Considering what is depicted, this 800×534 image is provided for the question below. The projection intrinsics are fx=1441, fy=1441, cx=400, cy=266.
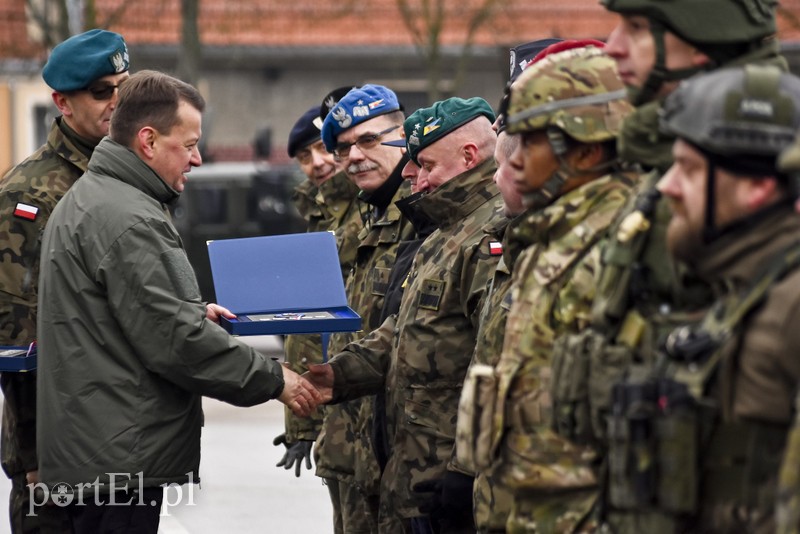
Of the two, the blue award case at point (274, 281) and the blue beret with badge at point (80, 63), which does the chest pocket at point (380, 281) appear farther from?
the blue beret with badge at point (80, 63)

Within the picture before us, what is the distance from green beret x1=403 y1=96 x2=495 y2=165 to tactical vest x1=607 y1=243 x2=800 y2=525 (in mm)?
2500

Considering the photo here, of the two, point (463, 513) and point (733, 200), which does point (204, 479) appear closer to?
point (463, 513)

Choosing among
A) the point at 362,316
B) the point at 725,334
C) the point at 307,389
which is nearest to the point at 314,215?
the point at 362,316

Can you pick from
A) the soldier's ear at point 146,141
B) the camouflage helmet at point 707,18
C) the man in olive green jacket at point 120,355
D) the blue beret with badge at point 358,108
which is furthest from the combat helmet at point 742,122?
the blue beret with badge at point 358,108

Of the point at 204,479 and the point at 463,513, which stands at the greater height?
the point at 463,513

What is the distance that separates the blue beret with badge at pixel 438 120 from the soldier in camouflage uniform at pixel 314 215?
1.50m

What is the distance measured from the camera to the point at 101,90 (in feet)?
19.6

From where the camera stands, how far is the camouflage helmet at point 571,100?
152 inches

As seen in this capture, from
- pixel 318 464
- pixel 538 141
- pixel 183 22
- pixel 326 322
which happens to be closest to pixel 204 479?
pixel 318 464

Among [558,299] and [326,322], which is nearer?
[558,299]

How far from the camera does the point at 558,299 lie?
147 inches

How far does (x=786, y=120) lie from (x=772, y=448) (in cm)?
66

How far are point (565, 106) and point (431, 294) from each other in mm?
1453

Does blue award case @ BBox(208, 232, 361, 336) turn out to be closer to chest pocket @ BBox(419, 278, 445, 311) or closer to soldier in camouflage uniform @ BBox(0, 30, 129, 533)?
chest pocket @ BBox(419, 278, 445, 311)
